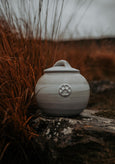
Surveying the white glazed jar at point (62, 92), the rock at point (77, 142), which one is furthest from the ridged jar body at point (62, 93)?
the rock at point (77, 142)

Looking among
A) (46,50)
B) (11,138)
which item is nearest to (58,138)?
(11,138)

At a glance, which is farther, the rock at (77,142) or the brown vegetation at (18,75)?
the brown vegetation at (18,75)

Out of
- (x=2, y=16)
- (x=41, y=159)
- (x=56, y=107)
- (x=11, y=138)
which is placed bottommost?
(x=41, y=159)

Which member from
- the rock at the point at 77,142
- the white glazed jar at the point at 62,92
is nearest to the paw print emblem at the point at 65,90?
the white glazed jar at the point at 62,92

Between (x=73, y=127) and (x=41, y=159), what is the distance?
1.00 ft

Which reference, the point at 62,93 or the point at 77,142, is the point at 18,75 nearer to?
the point at 62,93

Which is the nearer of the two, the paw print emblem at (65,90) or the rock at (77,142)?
the rock at (77,142)

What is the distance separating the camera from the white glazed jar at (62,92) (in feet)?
4.61

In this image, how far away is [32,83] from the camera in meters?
1.76

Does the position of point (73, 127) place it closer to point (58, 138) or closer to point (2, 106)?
point (58, 138)

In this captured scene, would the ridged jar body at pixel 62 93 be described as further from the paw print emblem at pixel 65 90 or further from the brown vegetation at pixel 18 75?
the brown vegetation at pixel 18 75

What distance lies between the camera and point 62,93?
1.40 meters

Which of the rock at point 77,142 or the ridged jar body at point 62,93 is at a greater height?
the ridged jar body at point 62,93

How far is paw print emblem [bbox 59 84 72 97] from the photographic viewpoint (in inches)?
55.1
